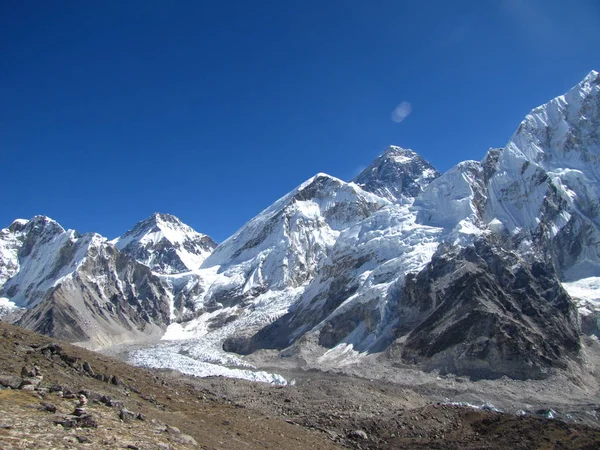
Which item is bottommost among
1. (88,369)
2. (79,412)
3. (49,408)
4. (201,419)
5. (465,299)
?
(201,419)

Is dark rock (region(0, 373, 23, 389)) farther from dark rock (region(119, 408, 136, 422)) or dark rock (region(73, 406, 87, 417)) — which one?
dark rock (region(119, 408, 136, 422))

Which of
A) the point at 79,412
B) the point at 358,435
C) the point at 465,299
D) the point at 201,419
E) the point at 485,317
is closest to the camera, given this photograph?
the point at 79,412

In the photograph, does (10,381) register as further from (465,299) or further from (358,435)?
(465,299)

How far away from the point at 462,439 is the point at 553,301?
371 ft

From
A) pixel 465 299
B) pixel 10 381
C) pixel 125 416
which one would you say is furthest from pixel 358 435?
pixel 465 299

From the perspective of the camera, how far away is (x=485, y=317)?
11888cm

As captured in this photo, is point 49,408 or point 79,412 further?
point 79,412

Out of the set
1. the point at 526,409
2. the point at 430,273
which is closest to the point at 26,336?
the point at 526,409

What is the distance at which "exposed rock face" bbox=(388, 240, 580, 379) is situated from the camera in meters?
109

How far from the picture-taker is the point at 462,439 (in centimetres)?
3969

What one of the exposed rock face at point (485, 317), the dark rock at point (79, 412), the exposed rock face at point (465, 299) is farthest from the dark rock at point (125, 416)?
the exposed rock face at point (465, 299)

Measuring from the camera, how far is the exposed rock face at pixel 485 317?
4306 inches

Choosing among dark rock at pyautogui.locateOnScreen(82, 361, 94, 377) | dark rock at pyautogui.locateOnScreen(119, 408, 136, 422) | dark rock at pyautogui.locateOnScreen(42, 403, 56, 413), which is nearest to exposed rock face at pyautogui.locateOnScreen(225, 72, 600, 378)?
dark rock at pyautogui.locateOnScreen(82, 361, 94, 377)

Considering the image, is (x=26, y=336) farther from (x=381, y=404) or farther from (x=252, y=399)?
(x=381, y=404)
